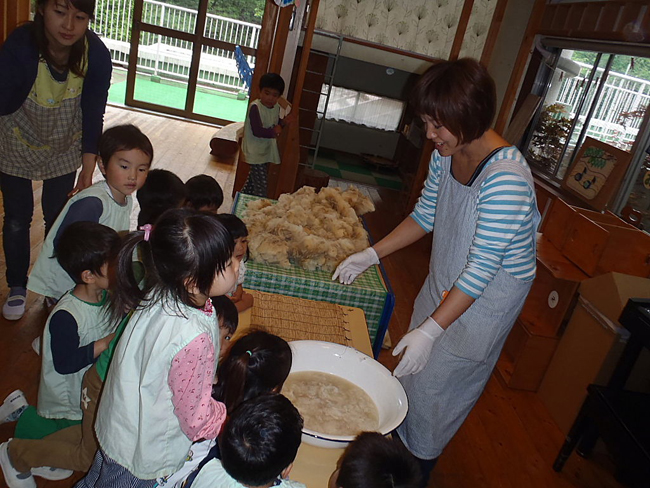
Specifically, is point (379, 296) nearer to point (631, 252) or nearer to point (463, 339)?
point (463, 339)

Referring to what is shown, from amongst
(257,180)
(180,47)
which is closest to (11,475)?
(257,180)

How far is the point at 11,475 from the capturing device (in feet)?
5.09

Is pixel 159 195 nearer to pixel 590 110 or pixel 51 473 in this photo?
pixel 51 473

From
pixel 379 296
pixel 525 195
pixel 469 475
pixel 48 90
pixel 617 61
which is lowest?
pixel 469 475

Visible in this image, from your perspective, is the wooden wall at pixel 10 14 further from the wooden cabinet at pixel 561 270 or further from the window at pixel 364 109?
the window at pixel 364 109

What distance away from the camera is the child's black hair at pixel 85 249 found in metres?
1.59

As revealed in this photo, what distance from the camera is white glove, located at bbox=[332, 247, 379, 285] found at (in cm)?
185

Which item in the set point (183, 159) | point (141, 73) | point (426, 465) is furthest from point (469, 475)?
point (141, 73)

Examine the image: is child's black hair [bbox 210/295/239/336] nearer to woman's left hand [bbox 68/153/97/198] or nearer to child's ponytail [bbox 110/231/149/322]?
child's ponytail [bbox 110/231/149/322]

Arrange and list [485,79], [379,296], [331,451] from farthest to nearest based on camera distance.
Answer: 1. [379,296]
2. [485,79]
3. [331,451]

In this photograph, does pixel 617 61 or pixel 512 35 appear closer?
pixel 617 61

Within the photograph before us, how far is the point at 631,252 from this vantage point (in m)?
2.65

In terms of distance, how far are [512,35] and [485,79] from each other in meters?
3.47

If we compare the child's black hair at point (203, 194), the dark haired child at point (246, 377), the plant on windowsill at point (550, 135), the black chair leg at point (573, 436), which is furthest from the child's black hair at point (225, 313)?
the plant on windowsill at point (550, 135)
